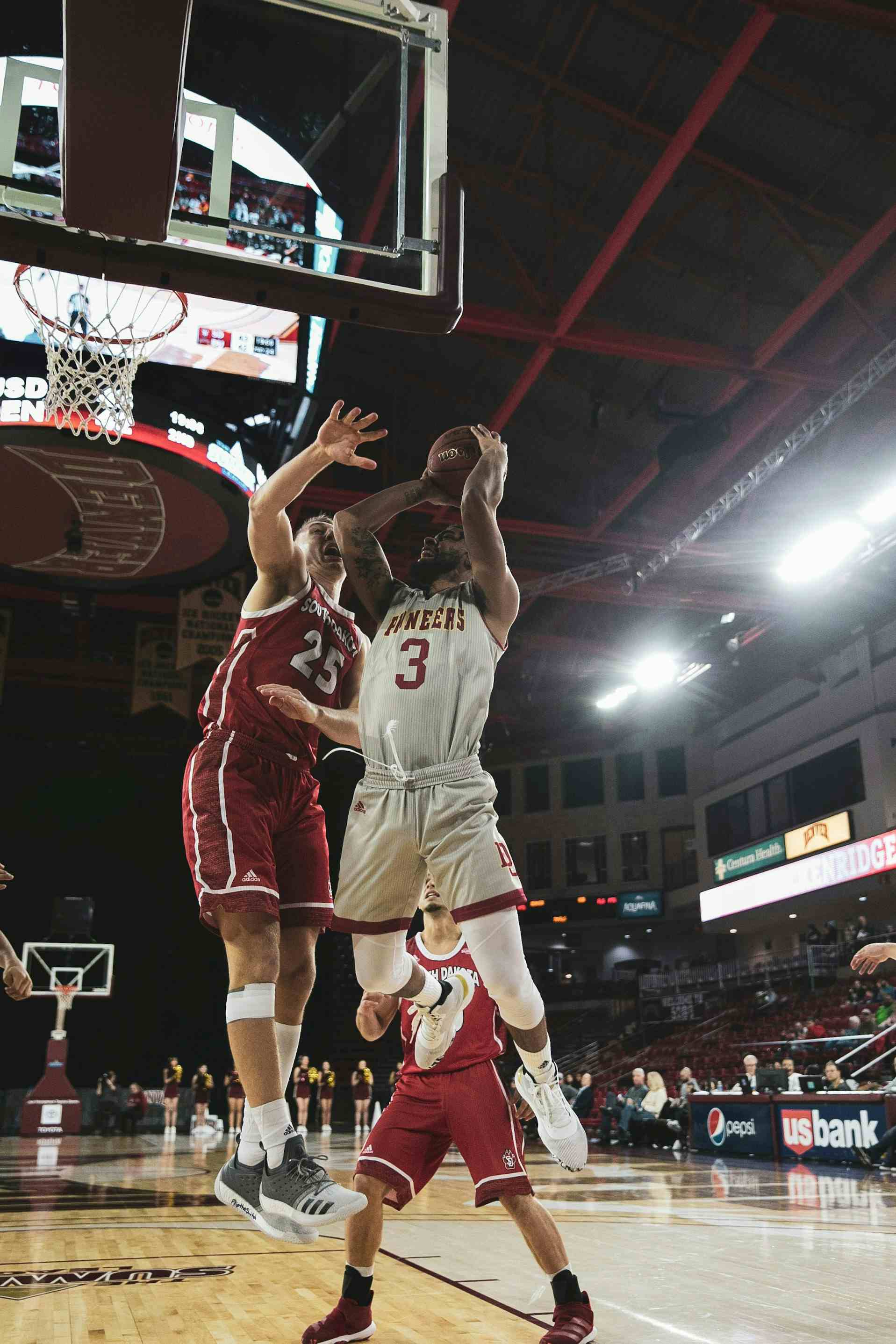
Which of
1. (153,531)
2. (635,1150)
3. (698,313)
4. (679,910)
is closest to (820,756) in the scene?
(679,910)

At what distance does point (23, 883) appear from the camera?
2606cm

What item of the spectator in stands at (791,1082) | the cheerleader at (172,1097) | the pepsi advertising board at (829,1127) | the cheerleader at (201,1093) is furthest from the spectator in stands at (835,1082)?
the cheerleader at (201,1093)

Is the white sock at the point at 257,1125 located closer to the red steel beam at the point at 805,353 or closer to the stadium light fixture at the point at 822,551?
the red steel beam at the point at 805,353

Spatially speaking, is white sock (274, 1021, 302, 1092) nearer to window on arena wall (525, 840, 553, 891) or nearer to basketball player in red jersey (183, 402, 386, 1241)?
basketball player in red jersey (183, 402, 386, 1241)

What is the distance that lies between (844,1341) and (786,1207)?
5.09 meters

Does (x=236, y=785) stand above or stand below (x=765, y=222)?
below

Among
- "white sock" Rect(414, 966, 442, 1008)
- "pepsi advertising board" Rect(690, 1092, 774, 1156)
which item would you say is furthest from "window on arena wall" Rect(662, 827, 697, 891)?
"white sock" Rect(414, 966, 442, 1008)

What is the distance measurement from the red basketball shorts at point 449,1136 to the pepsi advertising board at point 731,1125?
10904 millimetres

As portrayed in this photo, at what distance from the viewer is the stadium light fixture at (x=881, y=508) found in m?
15.0

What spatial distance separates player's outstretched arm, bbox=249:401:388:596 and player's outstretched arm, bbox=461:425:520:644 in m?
0.37

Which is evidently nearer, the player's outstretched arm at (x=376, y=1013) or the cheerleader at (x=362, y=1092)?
the player's outstretched arm at (x=376, y=1013)

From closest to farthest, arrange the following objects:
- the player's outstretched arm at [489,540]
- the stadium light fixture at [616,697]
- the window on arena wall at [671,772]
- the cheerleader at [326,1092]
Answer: the player's outstretched arm at [489,540]
the cheerleader at [326,1092]
the stadium light fixture at [616,697]
the window on arena wall at [671,772]

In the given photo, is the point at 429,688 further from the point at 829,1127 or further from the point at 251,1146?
the point at 829,1127

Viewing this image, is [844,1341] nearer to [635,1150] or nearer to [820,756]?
[635,1150]
